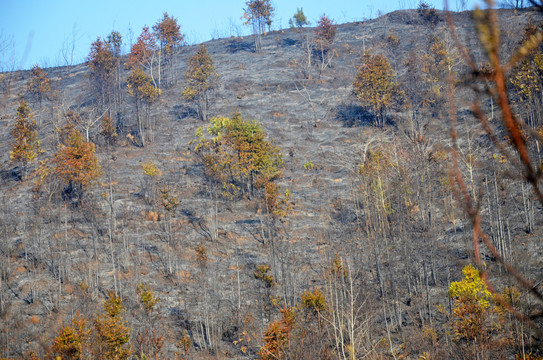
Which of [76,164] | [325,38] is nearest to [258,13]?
[325,38]

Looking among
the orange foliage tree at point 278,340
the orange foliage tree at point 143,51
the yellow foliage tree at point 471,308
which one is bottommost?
the orange foliage tree at point 278,340

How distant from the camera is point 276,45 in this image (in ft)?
206

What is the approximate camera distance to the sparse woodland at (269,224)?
1666cm

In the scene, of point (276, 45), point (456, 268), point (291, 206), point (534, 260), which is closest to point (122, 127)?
point (291, 206)

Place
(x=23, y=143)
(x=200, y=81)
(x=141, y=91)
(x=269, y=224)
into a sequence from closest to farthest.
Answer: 1. (x=269, y=224)
2. (x=23, y=143)
3. (x=141, y=91)
4. (x=200, y=81)

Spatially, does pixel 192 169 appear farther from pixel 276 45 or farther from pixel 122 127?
pixel 276 45

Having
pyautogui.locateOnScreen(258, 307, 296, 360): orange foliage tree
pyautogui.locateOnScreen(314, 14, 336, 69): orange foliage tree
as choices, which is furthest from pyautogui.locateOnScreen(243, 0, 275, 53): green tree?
pyautogui.locateOnScreen(258, 307, 296, 360): orange foliage tree

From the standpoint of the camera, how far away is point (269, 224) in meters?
28.2

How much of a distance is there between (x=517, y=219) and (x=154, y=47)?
151ft

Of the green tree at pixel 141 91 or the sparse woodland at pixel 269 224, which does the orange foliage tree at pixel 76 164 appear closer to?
the sparse woodland at pixel 269 224

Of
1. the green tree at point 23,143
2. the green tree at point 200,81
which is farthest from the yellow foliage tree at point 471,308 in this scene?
the green tree at point 200,81

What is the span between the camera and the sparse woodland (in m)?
16.7

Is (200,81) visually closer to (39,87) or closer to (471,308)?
(39,87)

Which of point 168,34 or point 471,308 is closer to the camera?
point 471,308
